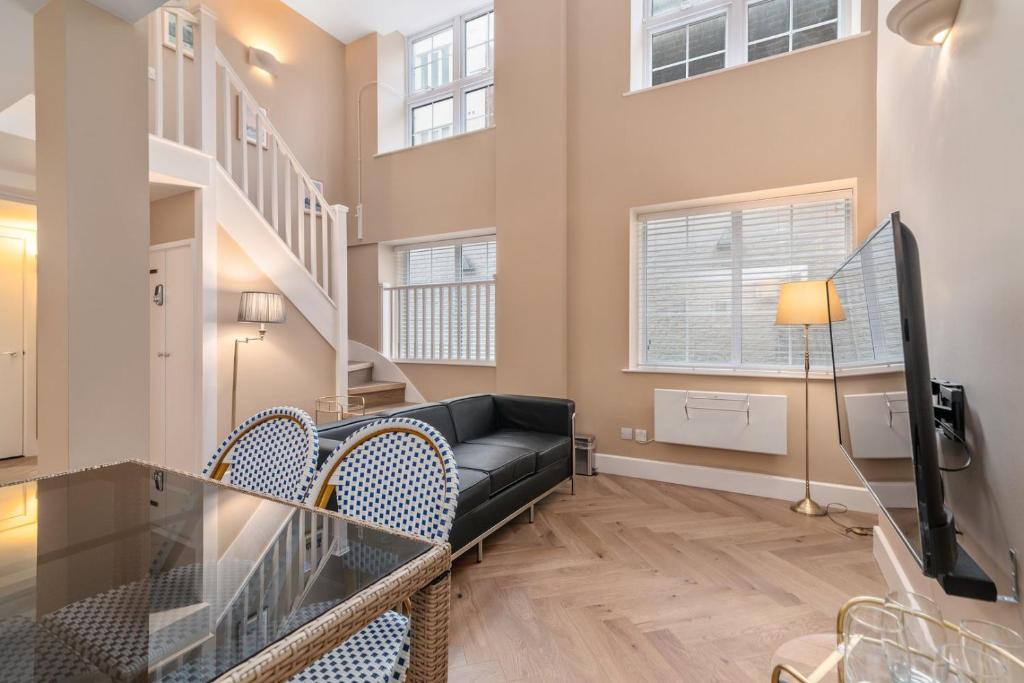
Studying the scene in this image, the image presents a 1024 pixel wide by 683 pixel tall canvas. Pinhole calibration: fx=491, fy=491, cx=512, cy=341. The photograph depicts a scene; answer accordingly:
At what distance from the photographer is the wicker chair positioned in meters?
1.07

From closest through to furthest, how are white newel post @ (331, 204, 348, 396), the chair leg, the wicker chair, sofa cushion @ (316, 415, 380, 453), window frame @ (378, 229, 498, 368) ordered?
the chair leg → the wicker chair → sofa cushion @ (316, 415, 380, 453) → white newel post @ (331, 204, 348, 396) → window frame @ (378, 229, 498, 368)

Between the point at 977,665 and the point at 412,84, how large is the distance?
21.1 ft

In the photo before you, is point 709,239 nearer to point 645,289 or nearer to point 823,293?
point 645,289

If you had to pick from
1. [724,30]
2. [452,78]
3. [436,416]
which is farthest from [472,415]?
[452,78]

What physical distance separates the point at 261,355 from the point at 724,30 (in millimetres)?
4367

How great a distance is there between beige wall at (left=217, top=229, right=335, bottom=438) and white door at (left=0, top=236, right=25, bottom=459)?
8.31 ft

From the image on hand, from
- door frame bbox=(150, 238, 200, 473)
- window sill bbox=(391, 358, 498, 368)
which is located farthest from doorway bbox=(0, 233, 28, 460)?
window sill bbox=(391, 358, 498, 368)

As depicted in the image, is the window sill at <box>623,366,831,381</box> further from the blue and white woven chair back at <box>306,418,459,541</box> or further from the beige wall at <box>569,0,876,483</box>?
the blue and white woven chair back at <box>306,418,459,541</box>

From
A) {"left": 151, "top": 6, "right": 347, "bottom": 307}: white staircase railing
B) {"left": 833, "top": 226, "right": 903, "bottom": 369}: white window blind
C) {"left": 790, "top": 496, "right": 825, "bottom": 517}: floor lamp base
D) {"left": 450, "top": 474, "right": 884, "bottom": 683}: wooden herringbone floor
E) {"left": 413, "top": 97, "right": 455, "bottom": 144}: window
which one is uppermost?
{"left": 413, "top": 97, "right": 455, "bottom": 144}: window

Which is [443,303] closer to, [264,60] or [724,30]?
[264,60]

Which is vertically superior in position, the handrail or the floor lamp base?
the handrail

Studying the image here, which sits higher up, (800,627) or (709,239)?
(709,239)

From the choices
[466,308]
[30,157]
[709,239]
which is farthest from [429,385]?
[30,157]

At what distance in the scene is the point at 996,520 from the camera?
1.07 meters
